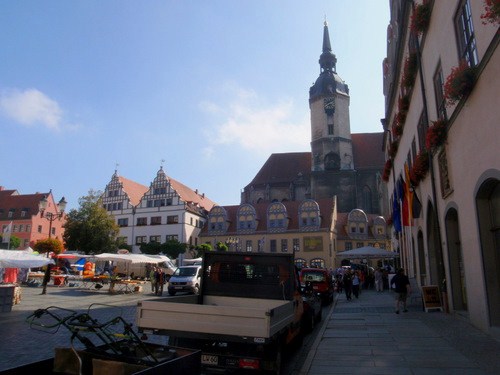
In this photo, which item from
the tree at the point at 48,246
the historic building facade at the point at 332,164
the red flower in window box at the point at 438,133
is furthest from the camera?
the historic building facade at the point at 332,164

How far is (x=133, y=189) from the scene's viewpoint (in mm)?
74062

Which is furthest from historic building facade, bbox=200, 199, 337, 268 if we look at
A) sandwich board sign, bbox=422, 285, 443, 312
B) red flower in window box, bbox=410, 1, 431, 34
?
red flower in window box, bbox=410, 1, 431, 34

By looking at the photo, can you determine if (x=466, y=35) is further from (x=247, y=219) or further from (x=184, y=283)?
(x=247, y=219)

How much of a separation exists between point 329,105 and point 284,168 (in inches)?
584

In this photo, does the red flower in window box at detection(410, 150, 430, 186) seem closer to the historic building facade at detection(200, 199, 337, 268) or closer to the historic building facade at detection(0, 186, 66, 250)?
the historic building facade at detection(200, 199, 337, 268)

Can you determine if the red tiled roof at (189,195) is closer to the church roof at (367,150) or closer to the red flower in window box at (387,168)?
the church roof at (367,150)

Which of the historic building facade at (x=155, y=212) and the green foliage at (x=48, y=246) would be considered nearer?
the green foliage at (x=48, y=246)

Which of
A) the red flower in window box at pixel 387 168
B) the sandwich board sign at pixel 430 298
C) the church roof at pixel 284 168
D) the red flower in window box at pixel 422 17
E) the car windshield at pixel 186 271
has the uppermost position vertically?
the church roof at pixel 284 168

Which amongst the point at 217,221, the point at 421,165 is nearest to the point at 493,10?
the point at 421,165

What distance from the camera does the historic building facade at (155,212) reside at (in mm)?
65938

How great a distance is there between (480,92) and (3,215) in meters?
81.7

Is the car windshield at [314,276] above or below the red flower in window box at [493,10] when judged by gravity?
below

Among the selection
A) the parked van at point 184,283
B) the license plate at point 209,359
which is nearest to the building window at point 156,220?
the parked van at point 184,283

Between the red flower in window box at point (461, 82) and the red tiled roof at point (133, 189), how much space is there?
6362 cm
